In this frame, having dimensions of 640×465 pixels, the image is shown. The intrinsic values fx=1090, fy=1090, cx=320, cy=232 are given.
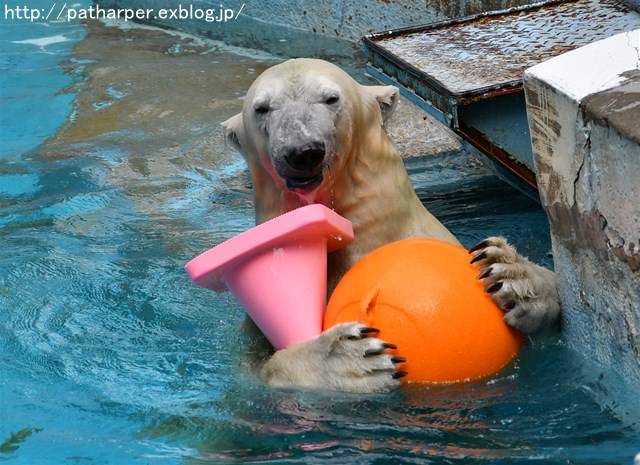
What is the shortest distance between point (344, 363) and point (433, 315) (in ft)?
0.97

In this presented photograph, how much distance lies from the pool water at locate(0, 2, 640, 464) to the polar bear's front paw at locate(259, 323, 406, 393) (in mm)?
57

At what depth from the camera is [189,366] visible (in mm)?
3930

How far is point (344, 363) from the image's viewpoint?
3.16 metres

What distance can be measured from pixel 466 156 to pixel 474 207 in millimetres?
861

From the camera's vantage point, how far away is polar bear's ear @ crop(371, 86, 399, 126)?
12.8 feet

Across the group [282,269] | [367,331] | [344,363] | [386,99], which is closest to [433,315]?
[367,331]

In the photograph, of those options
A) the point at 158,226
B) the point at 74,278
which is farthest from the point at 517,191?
the point at 74,278

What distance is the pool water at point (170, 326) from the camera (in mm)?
3100

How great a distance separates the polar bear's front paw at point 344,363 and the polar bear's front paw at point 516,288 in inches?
14.6

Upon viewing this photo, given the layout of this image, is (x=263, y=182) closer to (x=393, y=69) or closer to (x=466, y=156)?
(x=393, y=69)

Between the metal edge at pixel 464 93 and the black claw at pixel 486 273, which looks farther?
the metal edge at pixel 464 93

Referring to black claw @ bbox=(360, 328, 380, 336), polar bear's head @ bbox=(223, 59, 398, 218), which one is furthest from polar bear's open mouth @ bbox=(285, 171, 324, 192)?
black claw @ bbox=(360, 328, 380, 336)

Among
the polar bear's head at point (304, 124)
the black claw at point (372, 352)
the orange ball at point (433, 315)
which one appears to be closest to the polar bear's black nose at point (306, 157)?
the polar bear's head at point (304, 124)

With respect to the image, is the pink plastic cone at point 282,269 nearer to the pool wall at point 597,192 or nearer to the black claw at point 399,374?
the black claw at point 399,374
